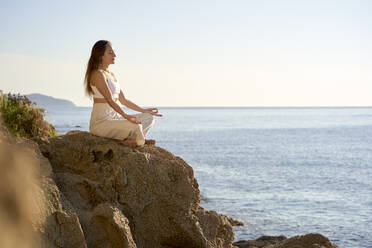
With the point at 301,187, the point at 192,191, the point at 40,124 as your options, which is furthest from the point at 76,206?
the point at 301,187

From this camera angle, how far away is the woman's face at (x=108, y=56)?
7855 mm

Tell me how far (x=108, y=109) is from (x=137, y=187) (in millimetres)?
1570

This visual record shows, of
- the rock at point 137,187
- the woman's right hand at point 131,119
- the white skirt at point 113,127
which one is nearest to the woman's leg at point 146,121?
the white skirt at point 113,127

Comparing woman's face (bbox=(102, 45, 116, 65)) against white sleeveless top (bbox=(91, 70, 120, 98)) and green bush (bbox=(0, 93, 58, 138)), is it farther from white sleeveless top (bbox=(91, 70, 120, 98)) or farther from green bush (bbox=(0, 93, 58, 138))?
green bush (bbox=(0, 93, 58, 138))

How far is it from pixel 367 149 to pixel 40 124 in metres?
44.4

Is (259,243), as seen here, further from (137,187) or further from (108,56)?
(108,56)

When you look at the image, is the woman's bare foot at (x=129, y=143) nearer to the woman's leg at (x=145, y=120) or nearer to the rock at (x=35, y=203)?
the woman's leg at (x=145, y=120)

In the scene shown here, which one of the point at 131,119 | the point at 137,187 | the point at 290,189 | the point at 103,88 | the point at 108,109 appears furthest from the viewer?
the point at 290,189

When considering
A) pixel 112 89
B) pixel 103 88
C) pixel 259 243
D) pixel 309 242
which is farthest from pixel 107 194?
pixel 259 243

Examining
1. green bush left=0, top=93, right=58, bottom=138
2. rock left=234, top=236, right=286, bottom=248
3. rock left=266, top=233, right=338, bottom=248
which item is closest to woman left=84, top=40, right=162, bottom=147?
rock left=266, top=233, right=338, bottom=248

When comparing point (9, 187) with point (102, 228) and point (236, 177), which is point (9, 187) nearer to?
point (102, 228)

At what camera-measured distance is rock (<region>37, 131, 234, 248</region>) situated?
659 cm

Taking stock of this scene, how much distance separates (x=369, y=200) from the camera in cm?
2492

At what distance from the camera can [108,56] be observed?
25.8ft
